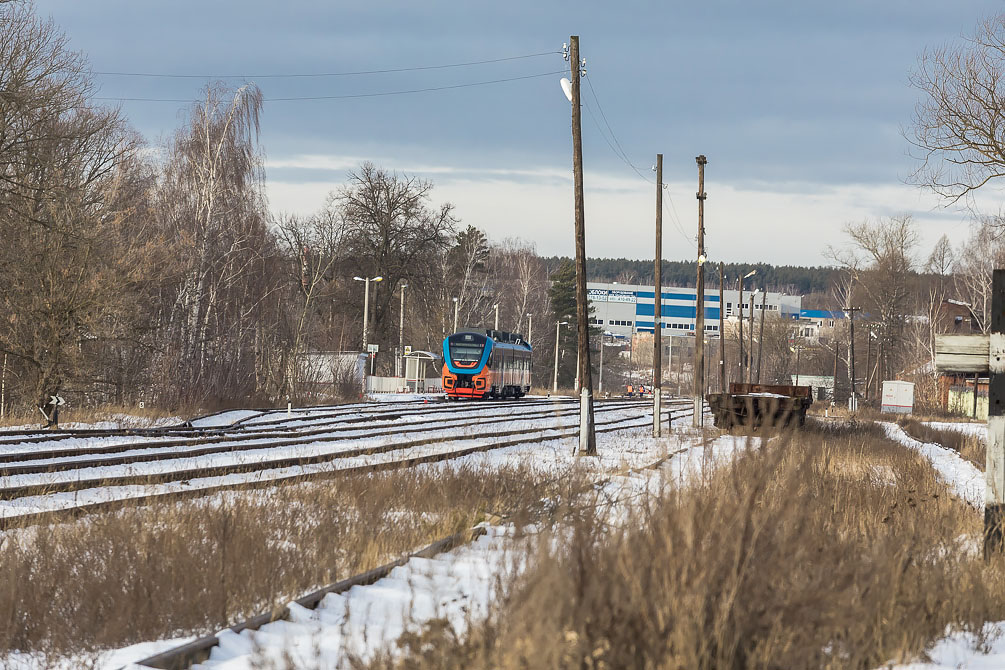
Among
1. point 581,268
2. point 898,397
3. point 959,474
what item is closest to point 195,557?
point 581,268

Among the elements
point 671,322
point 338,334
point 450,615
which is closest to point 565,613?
point 450,615

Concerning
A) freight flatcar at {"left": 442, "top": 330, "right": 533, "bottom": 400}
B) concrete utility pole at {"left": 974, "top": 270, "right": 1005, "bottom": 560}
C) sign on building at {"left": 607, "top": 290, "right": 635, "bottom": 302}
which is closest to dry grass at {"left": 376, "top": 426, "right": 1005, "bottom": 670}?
concrete utility pole at {"left": 974, "top": 270, "right": 1005, "bottom": 560}

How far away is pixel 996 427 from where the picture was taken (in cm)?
960

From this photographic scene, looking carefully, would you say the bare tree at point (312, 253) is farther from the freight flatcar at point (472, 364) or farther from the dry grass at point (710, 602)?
the dry grass at point (710, 602)

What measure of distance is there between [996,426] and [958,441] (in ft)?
80.1

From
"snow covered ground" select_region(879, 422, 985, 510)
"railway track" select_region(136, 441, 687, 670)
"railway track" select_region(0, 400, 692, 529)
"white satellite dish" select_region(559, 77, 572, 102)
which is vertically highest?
"white satellite dish" select_region(559, 77, 572, 102)

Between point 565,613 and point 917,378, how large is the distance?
73437 millimetres

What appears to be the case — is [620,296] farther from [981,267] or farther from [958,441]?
[958,441]

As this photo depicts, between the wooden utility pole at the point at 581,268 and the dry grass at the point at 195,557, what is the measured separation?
29.0ft

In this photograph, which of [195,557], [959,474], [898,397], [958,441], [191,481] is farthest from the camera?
[898,397]

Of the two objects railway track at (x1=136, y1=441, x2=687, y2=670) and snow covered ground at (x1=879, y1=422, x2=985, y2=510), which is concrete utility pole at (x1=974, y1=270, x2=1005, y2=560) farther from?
railway track at (x1=136, y1=441, x2=687, y2=670)

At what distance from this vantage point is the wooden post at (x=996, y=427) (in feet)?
30.9

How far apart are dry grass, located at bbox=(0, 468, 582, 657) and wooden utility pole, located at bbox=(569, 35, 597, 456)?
29.0ft

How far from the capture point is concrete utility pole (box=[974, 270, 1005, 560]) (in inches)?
370
